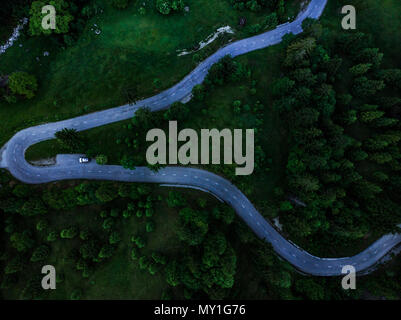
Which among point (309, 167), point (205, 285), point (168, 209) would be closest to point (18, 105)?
point (168, 209)

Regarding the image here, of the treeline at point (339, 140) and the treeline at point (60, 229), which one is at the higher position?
the treeline at point (339, 140)

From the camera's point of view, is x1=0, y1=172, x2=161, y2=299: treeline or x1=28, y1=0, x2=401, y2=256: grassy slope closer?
x1=0, y1=172, x2=161, y2=299: treeline

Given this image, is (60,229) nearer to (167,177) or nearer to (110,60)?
(167,177)

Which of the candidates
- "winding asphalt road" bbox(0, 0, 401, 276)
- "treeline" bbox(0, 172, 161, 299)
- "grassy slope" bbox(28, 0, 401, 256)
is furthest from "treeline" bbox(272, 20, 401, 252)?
"treeline" bbox(0, 172, 161, 299)

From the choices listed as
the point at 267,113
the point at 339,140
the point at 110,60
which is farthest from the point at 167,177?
the point at 339,140

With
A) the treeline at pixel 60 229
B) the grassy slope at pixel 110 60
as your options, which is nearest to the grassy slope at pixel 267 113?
the grassy slope at pixel 110 60

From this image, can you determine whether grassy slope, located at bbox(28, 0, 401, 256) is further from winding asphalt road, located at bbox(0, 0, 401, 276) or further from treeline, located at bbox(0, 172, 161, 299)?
treeline, located at bbox(0, 172, 161, 299)

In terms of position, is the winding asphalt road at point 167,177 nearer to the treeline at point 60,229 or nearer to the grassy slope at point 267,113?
the grassy slope at point 267,113

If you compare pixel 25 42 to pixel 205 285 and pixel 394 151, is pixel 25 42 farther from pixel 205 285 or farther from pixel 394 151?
pixel 394 151
